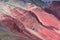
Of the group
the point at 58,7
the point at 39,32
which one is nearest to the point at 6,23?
the point at 39,32

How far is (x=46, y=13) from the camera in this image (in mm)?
1485

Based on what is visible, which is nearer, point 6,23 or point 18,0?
point 6,23

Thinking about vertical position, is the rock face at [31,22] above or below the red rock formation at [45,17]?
below

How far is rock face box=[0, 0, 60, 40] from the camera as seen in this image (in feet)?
4.18

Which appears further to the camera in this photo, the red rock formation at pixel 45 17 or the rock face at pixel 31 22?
the red rock formation at pixel 45 17

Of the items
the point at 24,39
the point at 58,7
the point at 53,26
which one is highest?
the point at 58,7

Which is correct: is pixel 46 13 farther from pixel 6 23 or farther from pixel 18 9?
pixel 6 23

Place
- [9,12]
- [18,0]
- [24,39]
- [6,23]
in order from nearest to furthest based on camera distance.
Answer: [24,39] < [6,23] < [9,12] < [18,0]

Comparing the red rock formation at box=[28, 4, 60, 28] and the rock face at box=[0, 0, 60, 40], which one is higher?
the red rock formation at box=[28, 4, 60, 28]

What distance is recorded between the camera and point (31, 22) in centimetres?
137

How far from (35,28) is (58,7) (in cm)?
36

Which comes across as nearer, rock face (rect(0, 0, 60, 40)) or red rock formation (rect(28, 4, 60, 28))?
rock face (rect(0, 0, 60, 40))

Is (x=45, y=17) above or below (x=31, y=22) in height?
above

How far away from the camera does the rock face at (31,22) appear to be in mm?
1273
